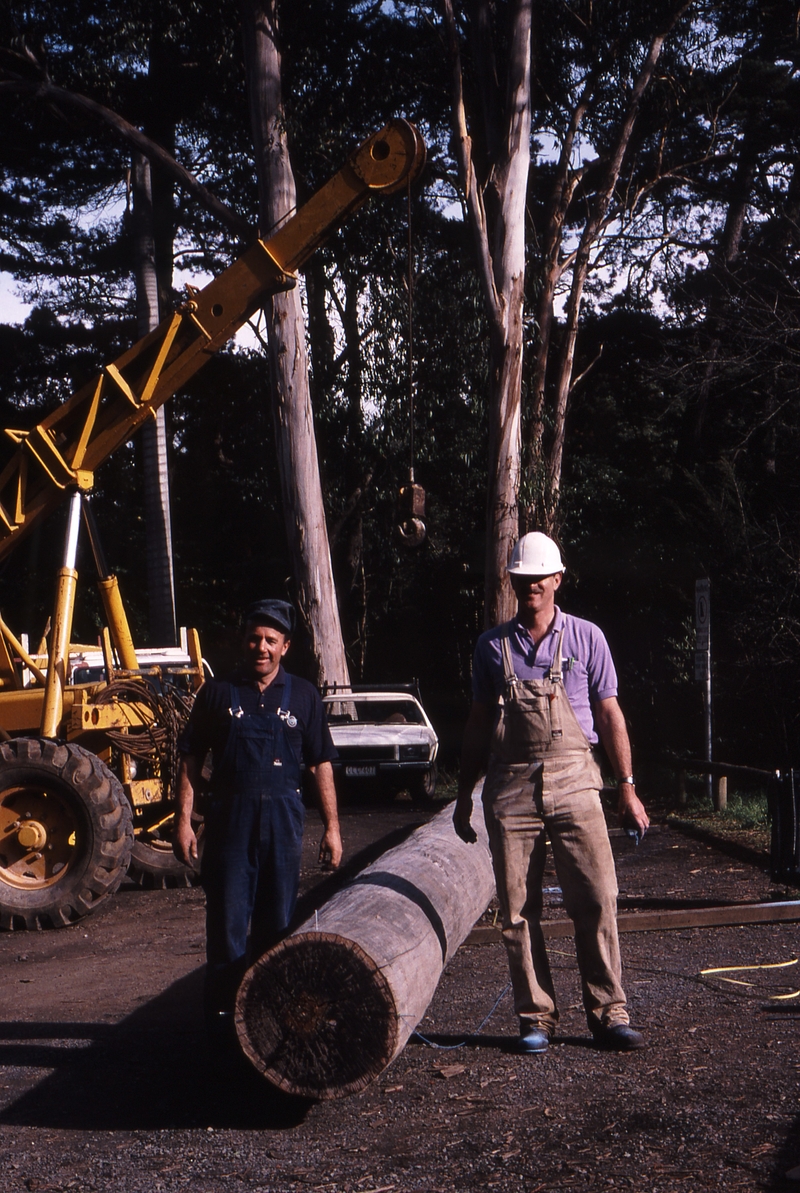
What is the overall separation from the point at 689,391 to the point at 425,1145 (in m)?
19.7

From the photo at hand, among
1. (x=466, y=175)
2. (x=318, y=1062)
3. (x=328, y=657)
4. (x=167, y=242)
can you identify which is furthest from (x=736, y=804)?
(x=167, y=242)

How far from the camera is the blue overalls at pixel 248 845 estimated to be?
5.62 metres

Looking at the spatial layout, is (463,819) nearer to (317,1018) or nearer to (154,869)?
(317,1018)

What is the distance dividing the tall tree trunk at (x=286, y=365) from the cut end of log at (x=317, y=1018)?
47.5 feet

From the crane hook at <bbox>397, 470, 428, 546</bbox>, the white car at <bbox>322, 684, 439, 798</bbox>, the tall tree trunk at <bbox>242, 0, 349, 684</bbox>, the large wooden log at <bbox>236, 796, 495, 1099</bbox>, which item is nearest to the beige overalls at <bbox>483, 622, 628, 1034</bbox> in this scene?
the large wooden log at <bbox>236, 796, 495, 1099</bbox>

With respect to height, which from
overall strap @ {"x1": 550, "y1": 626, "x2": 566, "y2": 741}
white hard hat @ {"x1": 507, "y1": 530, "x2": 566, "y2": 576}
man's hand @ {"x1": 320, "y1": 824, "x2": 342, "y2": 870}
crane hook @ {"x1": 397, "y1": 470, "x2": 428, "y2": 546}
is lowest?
man's hand @ {"x1": 320, "y1": 824, "x2": 342, "y2": 870}

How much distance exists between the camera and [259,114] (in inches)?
765

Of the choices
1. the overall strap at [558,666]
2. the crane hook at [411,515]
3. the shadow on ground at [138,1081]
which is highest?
the crane hook at [411,515]

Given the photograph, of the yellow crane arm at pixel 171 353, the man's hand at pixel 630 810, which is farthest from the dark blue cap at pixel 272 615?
the yellow crane arm at pixel 171 353

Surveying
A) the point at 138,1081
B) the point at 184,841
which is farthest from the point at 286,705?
the point at 138,1081

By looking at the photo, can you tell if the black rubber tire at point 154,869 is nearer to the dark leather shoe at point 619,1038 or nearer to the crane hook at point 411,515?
the crane hook at point 411,515

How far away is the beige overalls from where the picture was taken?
5762mm

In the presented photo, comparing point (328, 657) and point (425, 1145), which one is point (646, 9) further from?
point (425, 1145)

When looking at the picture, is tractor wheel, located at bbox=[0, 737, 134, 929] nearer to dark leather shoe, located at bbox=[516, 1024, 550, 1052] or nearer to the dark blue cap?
the dark blue cap
